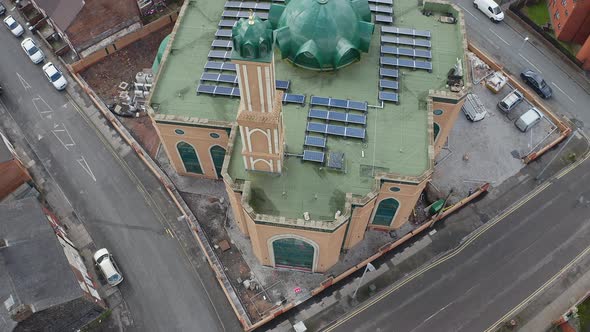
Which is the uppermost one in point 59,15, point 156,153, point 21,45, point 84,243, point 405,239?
point 59,15

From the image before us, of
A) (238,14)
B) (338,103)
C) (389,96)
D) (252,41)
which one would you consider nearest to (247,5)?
(238,14)

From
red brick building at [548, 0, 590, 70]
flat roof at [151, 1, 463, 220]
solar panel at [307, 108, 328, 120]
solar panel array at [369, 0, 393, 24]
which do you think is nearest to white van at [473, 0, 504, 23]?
red brick building at [548, 0, 590, 70]

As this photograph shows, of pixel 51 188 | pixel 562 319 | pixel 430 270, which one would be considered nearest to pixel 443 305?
pixel 430 270

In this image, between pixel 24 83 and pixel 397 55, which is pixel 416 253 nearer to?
pixel 397 55

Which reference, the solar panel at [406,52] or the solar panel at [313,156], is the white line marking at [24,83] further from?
the solar panel at [406,52]

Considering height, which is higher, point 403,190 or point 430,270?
point 403,190

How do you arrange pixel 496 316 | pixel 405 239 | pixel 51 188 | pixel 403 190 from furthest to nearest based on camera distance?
pixel 51 188, pixel 405 239, pixel 496 316, pixel 403 190

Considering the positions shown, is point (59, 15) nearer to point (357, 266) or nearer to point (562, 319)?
point (357, 266)

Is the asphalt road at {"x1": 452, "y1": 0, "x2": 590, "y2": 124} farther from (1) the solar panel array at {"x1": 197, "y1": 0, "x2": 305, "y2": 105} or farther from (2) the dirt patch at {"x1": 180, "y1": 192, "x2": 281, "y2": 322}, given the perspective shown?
(2) the dirt patch at {"x1": 180, "y1": 192, "x2": 281, "y2": 322}
